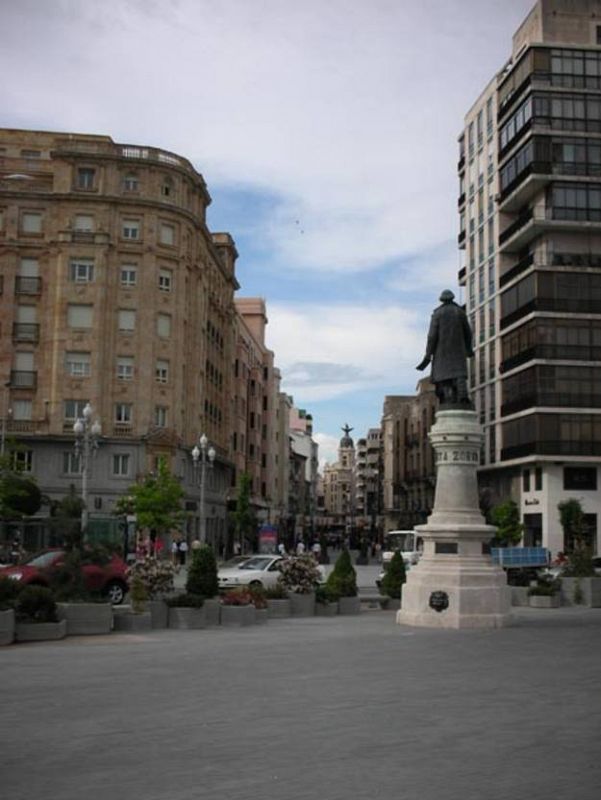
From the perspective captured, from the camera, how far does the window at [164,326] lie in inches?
2276

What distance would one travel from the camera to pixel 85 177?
187ft

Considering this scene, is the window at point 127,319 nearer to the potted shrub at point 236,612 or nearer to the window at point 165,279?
the window at point 165,279

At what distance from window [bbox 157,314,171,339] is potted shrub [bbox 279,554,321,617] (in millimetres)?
37263

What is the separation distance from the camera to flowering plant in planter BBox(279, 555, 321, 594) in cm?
2214

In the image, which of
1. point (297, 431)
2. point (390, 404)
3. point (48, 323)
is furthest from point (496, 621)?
point (297, 431)

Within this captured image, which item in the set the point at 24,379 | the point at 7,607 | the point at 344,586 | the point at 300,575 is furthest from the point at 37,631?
the point at 24,379

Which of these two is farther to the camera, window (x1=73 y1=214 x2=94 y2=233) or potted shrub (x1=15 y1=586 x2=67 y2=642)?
window (x1=73 y1=214 x2=94 y2=233)

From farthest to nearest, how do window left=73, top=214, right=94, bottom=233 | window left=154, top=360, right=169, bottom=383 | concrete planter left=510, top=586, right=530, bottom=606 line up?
window left=154, top=360, right=169, bottom=383 → window left=73, top=214, right=94, bottom=233 → concrete planter left=510, top=586, right=530, bottom=606

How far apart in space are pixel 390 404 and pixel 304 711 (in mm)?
138719

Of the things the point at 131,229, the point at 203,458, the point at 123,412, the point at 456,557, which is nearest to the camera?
the point at 456,557

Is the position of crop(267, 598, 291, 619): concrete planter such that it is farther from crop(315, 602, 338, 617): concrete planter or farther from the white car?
the white car

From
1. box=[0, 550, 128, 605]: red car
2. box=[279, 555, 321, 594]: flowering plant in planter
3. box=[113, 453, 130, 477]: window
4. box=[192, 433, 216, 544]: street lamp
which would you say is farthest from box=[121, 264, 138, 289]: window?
box=[279, 555, 321, 594]: flowering plant in planter

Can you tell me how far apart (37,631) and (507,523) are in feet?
160

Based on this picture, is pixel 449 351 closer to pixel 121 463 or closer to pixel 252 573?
pixel 252 573
